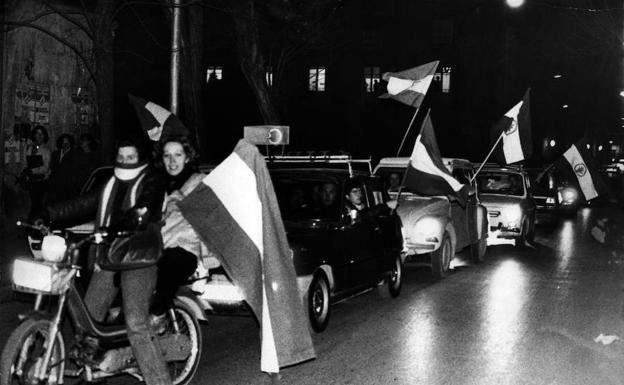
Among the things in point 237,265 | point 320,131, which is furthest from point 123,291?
point 320,131

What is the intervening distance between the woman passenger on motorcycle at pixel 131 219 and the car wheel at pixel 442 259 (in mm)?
8353

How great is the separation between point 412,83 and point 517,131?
349cm

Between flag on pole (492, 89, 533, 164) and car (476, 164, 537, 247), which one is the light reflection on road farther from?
car (476, 164, 537, 247)

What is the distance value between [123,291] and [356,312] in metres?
5.26

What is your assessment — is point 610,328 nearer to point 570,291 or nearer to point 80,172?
point 570,291

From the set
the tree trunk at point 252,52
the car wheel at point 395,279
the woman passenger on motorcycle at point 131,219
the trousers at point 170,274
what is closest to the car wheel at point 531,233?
the tree trunk at point 252,52

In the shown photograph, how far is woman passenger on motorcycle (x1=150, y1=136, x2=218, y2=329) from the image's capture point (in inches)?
234

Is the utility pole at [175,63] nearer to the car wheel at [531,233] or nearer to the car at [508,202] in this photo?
the car at [508,202]

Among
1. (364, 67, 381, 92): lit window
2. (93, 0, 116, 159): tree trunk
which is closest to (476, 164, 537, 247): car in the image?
(93, 0, 116, 159): tree trunk

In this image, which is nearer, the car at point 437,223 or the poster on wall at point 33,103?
the car at point 437,223

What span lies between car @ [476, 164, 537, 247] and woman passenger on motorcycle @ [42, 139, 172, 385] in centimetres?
1367

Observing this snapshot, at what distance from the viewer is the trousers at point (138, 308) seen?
18.5 feet

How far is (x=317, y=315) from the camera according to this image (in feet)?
29.6

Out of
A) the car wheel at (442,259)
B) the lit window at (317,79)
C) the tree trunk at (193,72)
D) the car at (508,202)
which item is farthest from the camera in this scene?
the lit window at (317,79)
